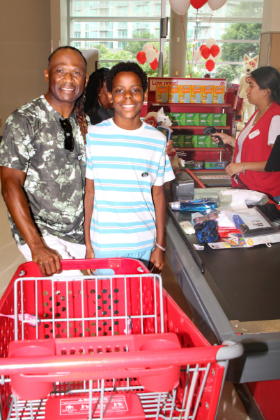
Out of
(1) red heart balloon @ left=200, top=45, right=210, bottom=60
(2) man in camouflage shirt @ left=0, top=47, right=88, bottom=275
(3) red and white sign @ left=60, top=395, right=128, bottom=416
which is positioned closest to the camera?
(3) red and white sign @ left=60, top=395, right=128, bottom=416

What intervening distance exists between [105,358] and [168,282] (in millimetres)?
2565

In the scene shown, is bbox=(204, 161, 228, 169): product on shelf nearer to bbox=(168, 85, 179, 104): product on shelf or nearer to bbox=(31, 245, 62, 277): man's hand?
bbox=(168, 85, 179, 104): product on shelf

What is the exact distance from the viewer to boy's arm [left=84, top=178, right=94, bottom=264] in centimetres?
158

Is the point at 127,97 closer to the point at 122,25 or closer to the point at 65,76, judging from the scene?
the point at 65,76

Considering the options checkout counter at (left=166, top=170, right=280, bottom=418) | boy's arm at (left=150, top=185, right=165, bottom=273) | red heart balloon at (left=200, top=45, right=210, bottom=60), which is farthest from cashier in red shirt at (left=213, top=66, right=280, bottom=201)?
red heart balloon at (left=200, top=45, right=210, bottom=60)

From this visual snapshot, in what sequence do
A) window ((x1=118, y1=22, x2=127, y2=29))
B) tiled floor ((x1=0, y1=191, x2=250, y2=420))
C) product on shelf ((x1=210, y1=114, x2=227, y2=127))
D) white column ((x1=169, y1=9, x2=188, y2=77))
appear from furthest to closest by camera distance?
window ((x1=118, y1=22, x2=127, y2=29)) → white column ((x1=169, y1=9, x2=188, y2=77)) → product on shelf ((x1=210, y1=114, x2=227, y2=127)) → tiled floor ((x1=0, y1=191, x2=250, y2=420))

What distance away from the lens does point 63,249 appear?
157 cm

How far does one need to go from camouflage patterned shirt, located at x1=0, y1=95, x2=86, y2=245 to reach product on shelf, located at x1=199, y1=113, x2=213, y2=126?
532cm

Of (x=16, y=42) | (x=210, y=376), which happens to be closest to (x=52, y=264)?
(x=210, y=376)

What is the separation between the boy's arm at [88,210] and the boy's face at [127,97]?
0.28 metres

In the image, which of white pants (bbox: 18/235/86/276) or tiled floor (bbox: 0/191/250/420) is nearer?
white pants (bbox: 18/235/86/276)

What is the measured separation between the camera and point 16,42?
1059cm

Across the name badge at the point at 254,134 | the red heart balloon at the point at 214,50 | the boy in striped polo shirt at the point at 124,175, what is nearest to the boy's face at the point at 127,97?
the boy in striped polo shirt at the point at 124,175

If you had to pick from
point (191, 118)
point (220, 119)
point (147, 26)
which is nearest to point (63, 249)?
point (191, 118)
